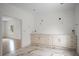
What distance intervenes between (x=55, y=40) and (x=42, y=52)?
10.7 inches

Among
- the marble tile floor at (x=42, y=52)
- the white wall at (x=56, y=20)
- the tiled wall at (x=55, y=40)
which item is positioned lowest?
the marble tile floor at (x=42, y=52)

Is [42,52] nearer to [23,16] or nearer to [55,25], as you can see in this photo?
[55,25]

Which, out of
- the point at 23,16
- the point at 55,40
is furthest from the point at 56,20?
the point at 23,16

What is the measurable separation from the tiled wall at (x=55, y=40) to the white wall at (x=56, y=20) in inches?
2.4

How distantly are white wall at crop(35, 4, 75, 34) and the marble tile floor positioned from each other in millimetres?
268

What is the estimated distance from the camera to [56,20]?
1.66m

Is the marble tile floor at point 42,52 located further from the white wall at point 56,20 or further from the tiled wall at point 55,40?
the white wall at point 56,20

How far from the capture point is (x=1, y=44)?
160cm

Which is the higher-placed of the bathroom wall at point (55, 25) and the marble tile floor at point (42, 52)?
the bathroom wall at point (55, 25)

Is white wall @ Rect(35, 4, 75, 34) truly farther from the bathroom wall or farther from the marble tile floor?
the marble tile floor

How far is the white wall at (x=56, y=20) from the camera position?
1.62 metres

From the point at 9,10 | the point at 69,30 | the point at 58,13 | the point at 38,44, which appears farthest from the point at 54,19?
the point at 9,10

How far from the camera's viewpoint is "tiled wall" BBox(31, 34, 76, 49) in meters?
1.61

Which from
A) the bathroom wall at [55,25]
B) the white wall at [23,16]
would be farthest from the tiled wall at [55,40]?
the white wall at [23,16]
